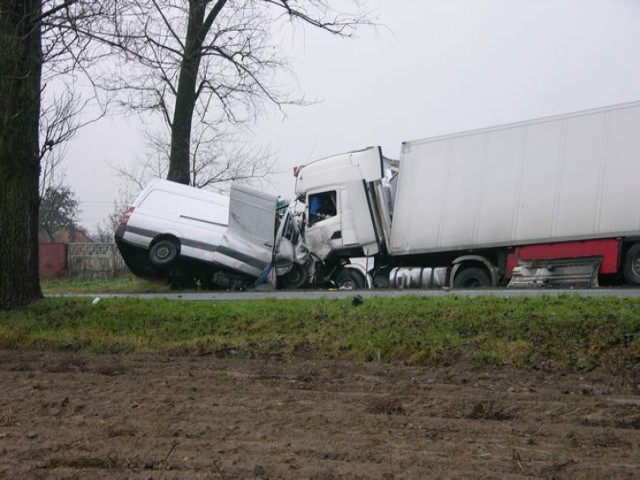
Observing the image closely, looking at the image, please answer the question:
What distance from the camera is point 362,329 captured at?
1010cm

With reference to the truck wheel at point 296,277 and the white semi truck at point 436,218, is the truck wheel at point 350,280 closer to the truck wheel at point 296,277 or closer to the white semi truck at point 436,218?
the white semi truck at point 436,218

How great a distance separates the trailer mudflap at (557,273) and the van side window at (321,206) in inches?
210

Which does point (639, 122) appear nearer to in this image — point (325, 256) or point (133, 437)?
point (325, 256)

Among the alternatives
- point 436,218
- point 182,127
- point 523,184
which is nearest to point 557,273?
point 523,184

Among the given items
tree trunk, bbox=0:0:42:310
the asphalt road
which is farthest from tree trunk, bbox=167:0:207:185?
tree trunk, bbox=0:0:42:310

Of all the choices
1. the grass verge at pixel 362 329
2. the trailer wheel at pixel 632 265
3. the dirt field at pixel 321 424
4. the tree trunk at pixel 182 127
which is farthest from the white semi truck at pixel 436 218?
the dirt field at pixel 321 424

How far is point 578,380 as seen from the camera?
25.2 feet

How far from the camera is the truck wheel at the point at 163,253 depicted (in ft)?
63.9

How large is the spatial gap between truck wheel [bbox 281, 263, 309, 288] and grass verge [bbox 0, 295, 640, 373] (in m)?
7.25

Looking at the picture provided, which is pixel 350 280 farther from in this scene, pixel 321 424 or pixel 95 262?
pixel 95 262

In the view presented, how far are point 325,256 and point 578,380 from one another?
1219cm

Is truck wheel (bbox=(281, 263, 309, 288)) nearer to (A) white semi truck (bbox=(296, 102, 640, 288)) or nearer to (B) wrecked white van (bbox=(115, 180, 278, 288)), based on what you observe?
(A) white semi truck (bbox=(296, 102, 640, 288))

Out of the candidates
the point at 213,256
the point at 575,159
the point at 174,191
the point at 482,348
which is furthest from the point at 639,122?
the point at 174,191

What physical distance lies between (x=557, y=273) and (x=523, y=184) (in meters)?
2.09
